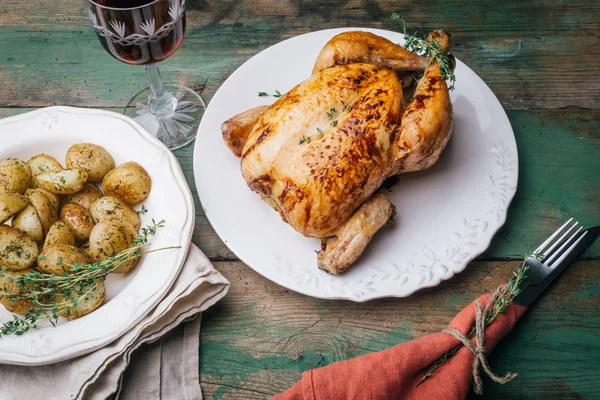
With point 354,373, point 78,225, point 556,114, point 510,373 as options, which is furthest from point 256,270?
point 556,114

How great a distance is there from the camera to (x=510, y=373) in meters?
1.59

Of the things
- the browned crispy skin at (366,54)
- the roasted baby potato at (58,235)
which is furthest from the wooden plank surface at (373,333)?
the browned crispy skin at (366,54)

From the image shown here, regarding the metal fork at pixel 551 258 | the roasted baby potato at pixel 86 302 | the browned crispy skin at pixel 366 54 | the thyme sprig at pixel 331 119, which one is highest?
the browned crispy skin at pixel 366 54

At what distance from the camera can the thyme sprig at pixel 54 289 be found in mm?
1481

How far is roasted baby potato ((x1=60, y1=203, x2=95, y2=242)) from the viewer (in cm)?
164

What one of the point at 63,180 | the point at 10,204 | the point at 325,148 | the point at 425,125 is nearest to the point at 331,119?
the point at 325,148

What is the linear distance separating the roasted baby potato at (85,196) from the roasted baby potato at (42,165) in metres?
0.09

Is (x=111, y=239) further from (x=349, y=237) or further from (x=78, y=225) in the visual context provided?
(x=349, y=237)

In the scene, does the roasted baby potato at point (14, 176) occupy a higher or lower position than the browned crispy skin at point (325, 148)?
lower

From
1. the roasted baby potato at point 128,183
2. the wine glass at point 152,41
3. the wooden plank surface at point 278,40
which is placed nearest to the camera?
the wine glass at point 152,41

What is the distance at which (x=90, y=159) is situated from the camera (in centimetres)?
174

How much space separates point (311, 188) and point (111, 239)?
55 cm

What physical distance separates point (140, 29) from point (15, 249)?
2.21ft

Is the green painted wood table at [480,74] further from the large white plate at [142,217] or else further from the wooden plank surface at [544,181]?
the large white plate at [142,217]
